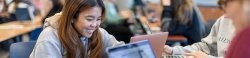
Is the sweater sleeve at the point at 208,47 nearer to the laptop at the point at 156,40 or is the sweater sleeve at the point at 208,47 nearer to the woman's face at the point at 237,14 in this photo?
the laptop at the point at 156,40

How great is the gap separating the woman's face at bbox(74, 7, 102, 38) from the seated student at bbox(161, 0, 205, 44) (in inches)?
86.5

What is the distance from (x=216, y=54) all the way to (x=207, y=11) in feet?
15.6

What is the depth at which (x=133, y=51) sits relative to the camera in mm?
1587

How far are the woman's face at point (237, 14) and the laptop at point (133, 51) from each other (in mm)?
610

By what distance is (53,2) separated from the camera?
422 cm

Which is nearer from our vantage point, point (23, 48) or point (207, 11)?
point (23, 48)

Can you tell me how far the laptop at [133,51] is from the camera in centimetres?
150

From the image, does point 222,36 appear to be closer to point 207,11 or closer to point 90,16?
point 90,16

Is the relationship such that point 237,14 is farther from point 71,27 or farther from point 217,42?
point 217,42

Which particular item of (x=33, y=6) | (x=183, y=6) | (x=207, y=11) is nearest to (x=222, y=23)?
(x=183, y=6)

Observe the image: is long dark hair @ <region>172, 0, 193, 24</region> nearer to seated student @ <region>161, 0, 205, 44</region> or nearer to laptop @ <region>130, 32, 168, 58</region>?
seated student @ <region>161, 0, 205, 44</region>

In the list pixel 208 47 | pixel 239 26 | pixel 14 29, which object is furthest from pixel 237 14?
Answer: pixel 14 29

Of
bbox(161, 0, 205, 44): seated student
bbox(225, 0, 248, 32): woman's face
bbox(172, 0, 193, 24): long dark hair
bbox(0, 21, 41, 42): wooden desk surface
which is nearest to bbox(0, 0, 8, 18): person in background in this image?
bbox(0, 21, 41, 42): wooden desk surface

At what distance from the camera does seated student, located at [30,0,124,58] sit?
169 centimetres
